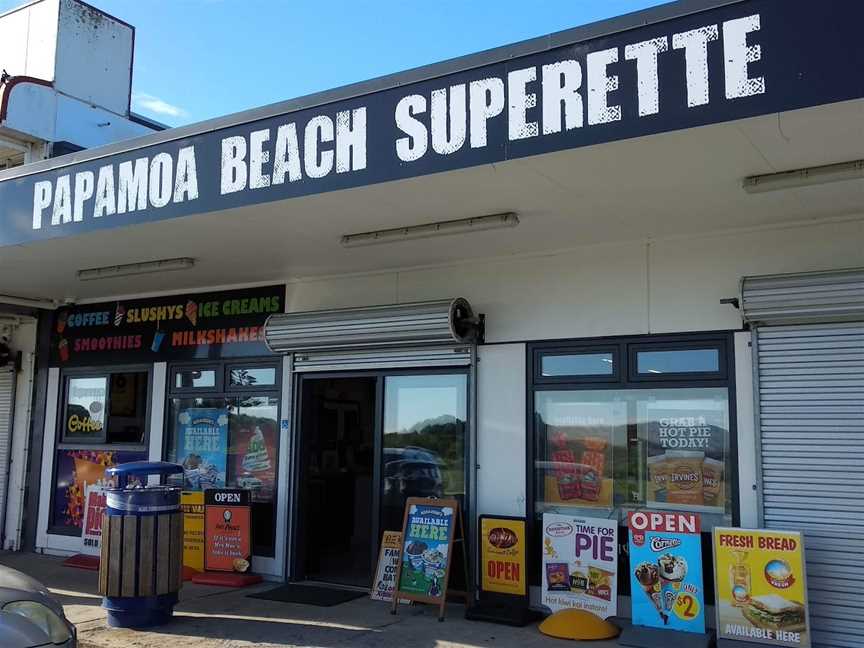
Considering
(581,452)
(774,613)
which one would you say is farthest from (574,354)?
(774,613)

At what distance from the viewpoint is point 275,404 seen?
9289 millimetres

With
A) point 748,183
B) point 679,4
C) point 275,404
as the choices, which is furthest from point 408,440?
point 679,4

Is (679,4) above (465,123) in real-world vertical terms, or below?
above

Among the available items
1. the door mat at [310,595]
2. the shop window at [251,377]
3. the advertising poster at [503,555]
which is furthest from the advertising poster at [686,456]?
the shop window at [251,377]

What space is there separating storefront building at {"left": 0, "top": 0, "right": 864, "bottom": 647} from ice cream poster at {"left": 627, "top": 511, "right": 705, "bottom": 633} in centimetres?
41

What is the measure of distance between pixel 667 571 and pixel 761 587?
72cm

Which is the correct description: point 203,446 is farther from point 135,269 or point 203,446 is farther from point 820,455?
point 820,455

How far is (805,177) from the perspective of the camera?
5.37 m

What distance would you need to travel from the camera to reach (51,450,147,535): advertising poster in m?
10.6

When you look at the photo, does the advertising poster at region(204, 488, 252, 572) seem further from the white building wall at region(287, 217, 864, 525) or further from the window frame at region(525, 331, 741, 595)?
the window frame at region(525, 331, 741, 595)

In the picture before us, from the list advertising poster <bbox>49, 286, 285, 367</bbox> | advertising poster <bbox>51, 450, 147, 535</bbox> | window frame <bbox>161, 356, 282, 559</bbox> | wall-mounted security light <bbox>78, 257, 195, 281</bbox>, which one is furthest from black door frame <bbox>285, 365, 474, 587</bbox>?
advertising poster <bbox>51, 450, 147, 535</bbox>

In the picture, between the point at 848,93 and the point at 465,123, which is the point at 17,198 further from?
the point at 848,93

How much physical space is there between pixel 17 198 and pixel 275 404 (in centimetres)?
337

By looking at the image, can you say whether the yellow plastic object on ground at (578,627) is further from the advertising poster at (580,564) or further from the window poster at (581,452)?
the window poster at (581,452)
